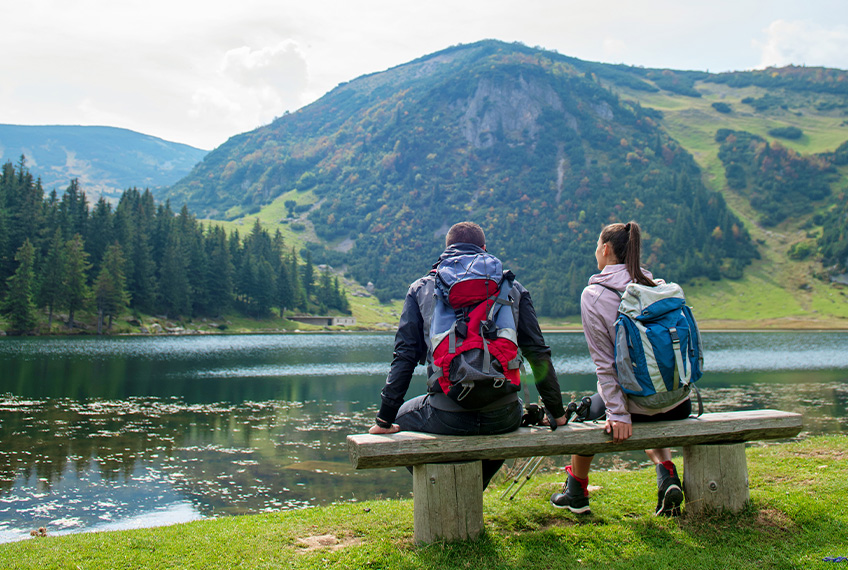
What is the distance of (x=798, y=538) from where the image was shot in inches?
222

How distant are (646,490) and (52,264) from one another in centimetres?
8288

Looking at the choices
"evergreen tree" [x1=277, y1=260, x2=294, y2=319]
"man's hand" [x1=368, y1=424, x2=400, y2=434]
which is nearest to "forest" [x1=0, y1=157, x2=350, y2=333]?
"evergreen tree" [x1=277, y1=260, x2=294, y2=319]

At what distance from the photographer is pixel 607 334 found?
5.72 metres

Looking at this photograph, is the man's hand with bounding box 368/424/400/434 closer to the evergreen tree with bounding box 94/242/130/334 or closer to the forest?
the forest

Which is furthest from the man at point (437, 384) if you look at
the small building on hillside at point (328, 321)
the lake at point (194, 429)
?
the small building on hillside at point (328, 321)

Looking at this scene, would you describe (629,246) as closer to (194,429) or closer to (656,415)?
(656,415)

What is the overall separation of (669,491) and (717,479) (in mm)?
526

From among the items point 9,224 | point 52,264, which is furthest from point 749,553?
point 9,224

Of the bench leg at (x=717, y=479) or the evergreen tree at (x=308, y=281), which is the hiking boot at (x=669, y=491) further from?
the evergreen tree at (x=308, y=281)

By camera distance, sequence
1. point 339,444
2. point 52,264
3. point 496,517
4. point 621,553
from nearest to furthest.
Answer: point 621,553
point 496,517
point 339,444
point 52,264

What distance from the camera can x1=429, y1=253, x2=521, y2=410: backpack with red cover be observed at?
5.02 meters

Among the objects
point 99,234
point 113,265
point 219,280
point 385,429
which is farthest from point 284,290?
point 385,429

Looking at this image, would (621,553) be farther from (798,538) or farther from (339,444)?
(339,444)

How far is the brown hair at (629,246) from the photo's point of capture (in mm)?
5836
